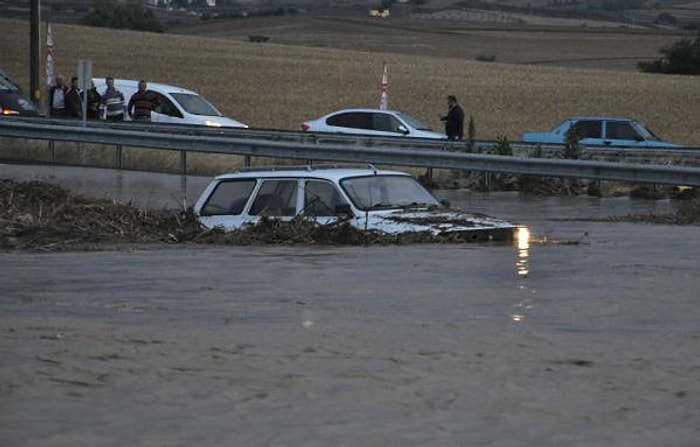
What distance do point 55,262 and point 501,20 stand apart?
420 ft

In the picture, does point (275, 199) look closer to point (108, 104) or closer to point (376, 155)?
point (376, 155)

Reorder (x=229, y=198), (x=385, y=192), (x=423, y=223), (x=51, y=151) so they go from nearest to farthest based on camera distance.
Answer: (x=423, y=223) → (x=385, y=192) → (x=229, y=198) → (x=51, y=151)

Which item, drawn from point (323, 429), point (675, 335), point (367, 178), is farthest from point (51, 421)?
point (367, 178)

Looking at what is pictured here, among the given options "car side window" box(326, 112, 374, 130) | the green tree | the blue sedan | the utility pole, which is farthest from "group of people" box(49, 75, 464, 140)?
the green tree

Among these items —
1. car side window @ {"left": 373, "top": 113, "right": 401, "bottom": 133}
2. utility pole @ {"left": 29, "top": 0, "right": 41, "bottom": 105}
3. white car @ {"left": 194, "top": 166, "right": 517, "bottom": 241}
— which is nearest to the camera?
white car @ {"left": 194, "top": 166, "right": 517, "bottom": 241}

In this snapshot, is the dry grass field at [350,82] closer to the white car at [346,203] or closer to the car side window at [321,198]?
the white car at [346,203]

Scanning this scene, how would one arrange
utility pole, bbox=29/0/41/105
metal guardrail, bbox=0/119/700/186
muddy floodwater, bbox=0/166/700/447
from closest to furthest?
muddy floodwater, bbox=0/166/700/447 → metal guardrail, bbox=0/119/700/186 → utility pole, bbox=29/0/41/105

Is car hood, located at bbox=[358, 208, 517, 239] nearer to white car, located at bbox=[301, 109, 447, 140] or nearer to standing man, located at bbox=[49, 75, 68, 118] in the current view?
white car, located at bbox=[301, 109, 447, 140]

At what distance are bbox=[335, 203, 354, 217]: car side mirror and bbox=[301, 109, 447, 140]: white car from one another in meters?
20.9

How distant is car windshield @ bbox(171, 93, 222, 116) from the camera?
A: 40.4 m

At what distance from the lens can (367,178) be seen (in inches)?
681

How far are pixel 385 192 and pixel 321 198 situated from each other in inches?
26.3

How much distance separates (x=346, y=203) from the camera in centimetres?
1702

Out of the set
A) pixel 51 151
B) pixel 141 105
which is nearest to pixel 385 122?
pixel 141 105
